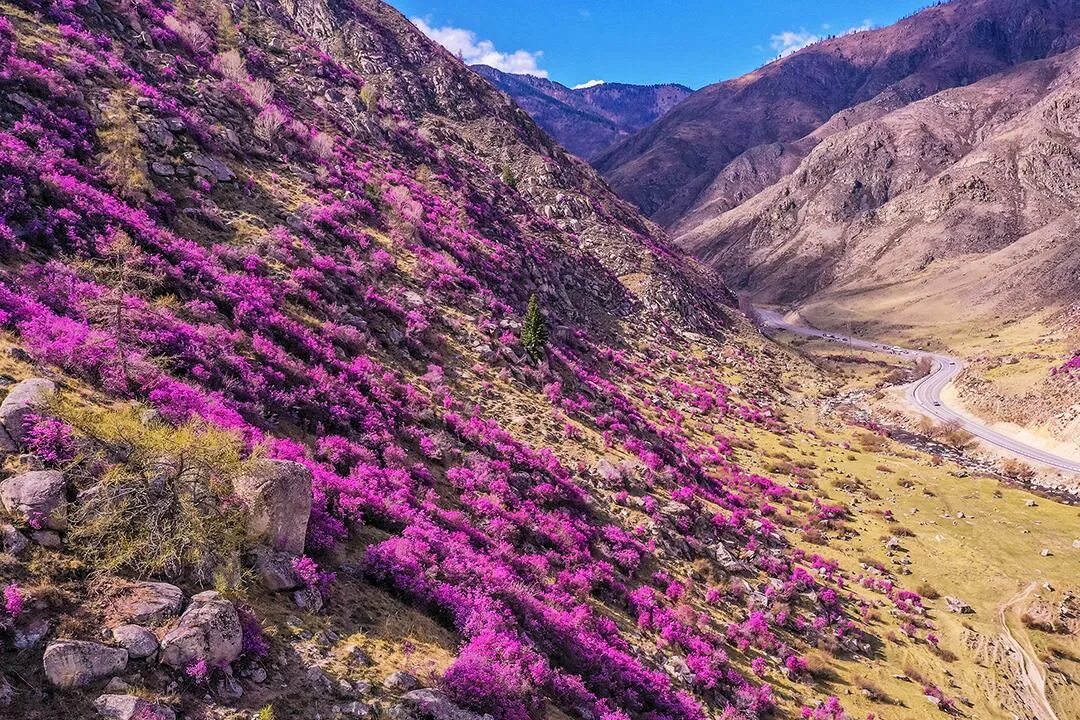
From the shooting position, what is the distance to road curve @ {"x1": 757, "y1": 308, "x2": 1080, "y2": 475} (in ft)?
154

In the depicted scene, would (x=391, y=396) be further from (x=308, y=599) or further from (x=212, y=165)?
(x=212, y=165)

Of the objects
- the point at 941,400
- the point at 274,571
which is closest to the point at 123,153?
the point at 274,571

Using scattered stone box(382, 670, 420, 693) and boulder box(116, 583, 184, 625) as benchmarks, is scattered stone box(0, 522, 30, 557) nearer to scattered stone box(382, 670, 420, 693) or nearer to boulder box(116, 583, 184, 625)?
boulder box(116, 583, 184, 625)

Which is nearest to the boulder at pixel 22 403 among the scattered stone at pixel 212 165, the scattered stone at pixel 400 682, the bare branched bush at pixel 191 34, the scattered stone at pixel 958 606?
the scattered stone at pixel 400 682

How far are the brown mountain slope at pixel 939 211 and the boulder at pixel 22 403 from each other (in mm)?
138548

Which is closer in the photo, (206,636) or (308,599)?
(206,636)

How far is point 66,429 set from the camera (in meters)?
9.02

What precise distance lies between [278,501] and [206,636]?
8.82 feet

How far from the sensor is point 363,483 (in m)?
15.0

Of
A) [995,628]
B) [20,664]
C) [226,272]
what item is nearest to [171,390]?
[20,664]

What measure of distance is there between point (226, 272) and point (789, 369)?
219 ft

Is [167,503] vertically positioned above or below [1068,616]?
below

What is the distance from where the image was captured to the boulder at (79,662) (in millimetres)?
6531

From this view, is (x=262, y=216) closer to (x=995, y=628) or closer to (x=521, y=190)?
(x=995, y=628)
